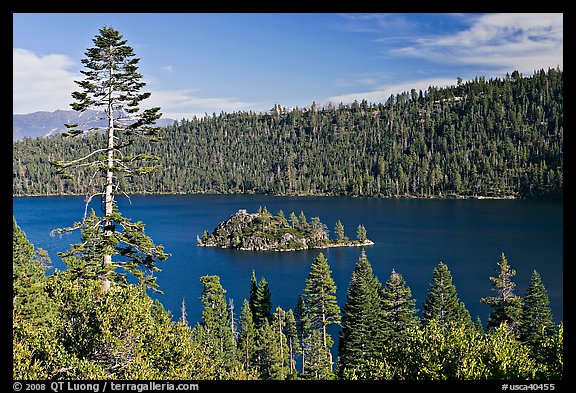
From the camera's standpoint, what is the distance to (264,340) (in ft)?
106

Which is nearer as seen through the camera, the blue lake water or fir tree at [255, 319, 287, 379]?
fir tree at [255, 319, 287, 379]

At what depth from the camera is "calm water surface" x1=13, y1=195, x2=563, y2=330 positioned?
2526 inches

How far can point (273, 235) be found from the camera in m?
105

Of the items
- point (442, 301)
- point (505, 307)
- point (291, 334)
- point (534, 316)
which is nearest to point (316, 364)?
point (442, 301)

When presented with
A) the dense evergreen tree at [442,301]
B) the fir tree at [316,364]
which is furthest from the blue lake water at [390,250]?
the fir tree at [316,364]

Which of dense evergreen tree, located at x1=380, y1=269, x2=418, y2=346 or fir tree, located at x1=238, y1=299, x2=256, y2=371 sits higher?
dense evergreen tree, located at x1=380, y1=269, x2=418, y2=346

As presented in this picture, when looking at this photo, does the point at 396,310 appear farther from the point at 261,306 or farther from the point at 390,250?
the point at 390,250

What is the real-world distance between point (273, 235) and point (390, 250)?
86.6 feet

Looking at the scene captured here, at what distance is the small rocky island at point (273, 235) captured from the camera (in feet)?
331

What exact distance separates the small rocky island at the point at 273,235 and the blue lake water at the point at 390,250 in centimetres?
328

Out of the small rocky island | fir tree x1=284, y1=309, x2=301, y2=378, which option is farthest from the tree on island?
the small rocky island

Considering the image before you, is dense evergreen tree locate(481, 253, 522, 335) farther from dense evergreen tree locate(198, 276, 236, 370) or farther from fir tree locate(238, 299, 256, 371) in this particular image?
dense evergreen tree locate(198, 276, 236, 370)

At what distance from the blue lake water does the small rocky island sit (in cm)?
328

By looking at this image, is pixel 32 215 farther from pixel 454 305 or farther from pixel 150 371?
pixel 150 371
